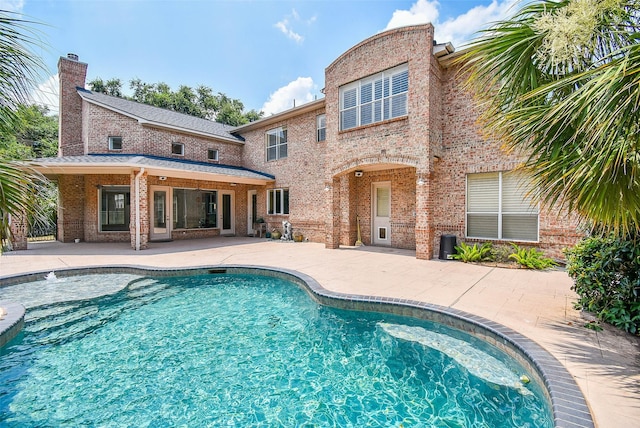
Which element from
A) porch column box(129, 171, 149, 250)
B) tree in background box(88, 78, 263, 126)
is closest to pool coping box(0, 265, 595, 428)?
porch column box(129, 171, 149, 250)


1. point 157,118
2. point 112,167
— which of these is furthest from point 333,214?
point 157,118

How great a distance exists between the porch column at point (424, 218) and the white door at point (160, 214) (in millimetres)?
12023

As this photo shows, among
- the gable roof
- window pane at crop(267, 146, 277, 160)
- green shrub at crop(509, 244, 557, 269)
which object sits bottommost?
green shrub at crop(509, 244, 557, 269)

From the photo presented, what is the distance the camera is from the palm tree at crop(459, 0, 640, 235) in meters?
2.20

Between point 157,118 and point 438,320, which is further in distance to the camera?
point 157,118

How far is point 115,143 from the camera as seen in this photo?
13945mm

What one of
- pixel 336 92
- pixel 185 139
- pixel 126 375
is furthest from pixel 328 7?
pixel 126 375

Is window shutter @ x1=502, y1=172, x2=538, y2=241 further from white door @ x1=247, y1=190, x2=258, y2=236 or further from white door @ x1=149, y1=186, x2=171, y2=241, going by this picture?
white door @ x1=149, y1=186, x2=171, y2=241

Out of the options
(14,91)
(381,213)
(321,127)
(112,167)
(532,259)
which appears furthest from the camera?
(321,127)

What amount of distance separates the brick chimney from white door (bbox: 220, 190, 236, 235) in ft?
23.4

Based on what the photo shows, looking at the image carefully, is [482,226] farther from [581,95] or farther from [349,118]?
[581,95]

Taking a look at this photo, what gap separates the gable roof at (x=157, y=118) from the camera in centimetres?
1368

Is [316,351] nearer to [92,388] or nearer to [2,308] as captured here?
[92,388]

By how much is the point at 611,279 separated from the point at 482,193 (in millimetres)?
5557
